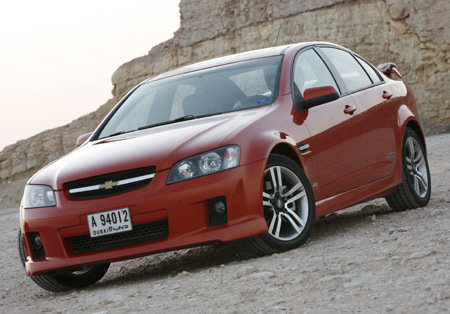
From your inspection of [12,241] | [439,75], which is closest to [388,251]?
[12,241]

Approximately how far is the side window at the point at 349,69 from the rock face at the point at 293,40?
932 inches

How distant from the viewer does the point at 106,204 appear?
5.40 meters

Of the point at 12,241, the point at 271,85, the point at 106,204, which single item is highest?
the point at 271,85

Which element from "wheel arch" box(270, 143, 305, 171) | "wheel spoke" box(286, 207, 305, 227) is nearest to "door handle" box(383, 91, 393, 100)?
"wheel arch" box(270, 143, 305, 171)

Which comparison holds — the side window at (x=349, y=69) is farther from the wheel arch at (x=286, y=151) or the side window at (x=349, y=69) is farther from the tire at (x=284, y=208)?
the tire at (x=284, y=208)

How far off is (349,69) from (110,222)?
3.05 meters

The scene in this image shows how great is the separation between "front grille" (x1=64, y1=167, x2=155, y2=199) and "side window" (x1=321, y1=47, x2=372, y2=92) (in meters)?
2.49

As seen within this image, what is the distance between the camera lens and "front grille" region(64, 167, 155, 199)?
17.8 ft

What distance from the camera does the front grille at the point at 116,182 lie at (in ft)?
17.8

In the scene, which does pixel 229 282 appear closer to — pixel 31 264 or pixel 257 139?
pixel 257 139

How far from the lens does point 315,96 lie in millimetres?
6250

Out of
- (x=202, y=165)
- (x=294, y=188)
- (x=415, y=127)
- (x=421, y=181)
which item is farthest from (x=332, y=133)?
(x=415, y=127)

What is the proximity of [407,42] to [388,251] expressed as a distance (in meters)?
29.1

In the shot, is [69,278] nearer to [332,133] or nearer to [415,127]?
[332,133]
